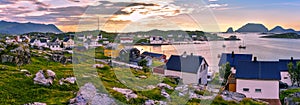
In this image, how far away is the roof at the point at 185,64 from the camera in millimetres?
24875

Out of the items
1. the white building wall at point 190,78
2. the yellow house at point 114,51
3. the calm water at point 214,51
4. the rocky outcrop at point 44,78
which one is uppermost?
the rocky outcrop at point 44,78

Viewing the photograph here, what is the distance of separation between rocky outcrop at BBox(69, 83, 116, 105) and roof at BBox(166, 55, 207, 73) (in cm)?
1509

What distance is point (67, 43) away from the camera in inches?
1940

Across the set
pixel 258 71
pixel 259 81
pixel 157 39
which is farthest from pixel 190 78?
pixel 157 39

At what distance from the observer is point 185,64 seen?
2567 cm

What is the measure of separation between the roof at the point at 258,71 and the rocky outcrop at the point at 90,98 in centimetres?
1304

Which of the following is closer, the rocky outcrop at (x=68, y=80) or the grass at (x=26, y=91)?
the grass at (x=26, y=91)

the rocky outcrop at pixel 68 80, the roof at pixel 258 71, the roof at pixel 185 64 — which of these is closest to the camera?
the rocky outcrop at pixel 68 80

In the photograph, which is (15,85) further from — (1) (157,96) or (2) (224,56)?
(2) (224,56)

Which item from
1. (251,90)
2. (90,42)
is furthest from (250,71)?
(90,42)

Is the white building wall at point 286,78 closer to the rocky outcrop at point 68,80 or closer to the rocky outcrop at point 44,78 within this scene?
the rocky outcrop at point 68,80

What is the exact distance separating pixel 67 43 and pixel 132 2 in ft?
119

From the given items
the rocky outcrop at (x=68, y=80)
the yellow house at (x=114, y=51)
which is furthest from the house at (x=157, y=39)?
the rocky outcrop at (x=68, y=80)

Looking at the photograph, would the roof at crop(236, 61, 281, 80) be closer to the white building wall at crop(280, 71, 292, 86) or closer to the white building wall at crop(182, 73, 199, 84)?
the white building wall at crop(182, 73, 199, 84)
